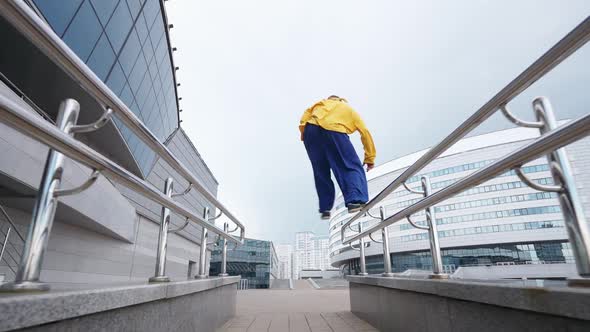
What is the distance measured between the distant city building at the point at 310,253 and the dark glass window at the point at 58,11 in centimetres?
17642

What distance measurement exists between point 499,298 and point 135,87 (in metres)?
14.3

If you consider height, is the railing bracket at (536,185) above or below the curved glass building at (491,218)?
below

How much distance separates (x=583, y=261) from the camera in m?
1.00

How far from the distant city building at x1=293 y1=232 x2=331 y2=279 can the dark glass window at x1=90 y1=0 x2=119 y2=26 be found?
175m

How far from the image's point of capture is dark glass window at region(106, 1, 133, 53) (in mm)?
9305

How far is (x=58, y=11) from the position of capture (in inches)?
276

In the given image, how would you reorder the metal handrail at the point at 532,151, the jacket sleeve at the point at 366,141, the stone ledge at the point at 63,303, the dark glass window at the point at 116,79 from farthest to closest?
1. the dark glass window at the point at 116,79
2. the jacket sleeve at the point at 366,141
3. the metal handrail at the point at 532,151
4. the stone ledge at the point at 63,303

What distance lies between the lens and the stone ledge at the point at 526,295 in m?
0.81

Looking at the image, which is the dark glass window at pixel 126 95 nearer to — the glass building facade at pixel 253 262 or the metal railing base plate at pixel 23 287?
the metal railing base plate at pixel 23 287

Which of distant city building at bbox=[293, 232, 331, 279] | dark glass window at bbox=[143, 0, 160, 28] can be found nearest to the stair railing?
dark glass window at bbox=[143, 0, 160, 28]

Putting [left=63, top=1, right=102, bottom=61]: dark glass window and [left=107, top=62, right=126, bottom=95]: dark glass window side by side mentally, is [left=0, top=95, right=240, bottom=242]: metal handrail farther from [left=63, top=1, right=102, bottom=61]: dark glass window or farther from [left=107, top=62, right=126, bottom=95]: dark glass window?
[left=107, top=62, right=126, bottom=95]: dark glass window

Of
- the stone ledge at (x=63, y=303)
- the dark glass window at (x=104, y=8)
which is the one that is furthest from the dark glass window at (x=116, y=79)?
the stone ledge at (x=63, y=303)

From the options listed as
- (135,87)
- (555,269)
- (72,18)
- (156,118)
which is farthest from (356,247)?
(555,269)

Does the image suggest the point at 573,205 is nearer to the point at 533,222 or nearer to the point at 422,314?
the point at 422,314
